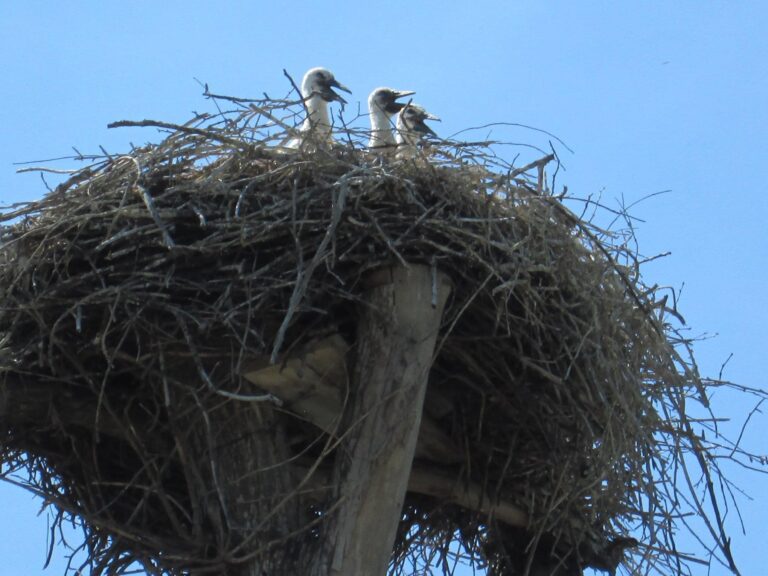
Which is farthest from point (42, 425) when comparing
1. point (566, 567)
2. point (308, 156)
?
point (566, 567)

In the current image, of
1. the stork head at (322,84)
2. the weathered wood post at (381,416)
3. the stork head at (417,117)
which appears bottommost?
the weathered wood post at (381,416)

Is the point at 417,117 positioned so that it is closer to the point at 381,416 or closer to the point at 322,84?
the point at 322,84

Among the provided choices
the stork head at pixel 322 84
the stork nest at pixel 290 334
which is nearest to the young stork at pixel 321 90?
the stork head at pixel 322 84

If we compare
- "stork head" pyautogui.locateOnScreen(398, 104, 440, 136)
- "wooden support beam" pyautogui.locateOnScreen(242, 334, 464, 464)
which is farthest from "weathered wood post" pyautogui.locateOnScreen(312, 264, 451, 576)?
"stork head" pyautogui.locateOnScreen(398, 104, 440, 136)

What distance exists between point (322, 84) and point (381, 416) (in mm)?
4169

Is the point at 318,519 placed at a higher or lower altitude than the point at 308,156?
lower

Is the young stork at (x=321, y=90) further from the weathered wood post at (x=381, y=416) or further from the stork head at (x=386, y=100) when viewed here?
the weathered wood post at (x=381, y=416)

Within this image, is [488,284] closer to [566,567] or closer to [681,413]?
[681,413]

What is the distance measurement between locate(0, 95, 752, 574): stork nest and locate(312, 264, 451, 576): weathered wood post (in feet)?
0.29

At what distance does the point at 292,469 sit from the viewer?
531 cm

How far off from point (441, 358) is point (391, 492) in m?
0.80

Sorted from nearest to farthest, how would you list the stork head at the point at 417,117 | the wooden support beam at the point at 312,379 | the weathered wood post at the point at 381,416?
the weathered wood post at the point at 381,416 < the wooden support beam at the point at 312,379 < the stork head at the point at 417,117

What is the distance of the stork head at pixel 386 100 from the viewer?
28.3ft

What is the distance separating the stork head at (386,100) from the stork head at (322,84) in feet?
0.57
